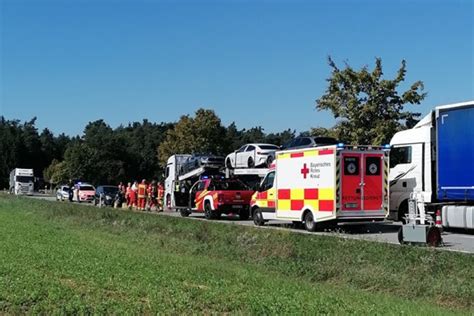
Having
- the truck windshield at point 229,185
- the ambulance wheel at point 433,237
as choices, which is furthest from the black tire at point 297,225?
the ambulance wheel at point 433,237

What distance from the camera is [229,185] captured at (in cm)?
2809

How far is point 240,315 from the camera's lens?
776 cm

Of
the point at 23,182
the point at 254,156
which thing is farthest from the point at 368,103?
the point at 23,182

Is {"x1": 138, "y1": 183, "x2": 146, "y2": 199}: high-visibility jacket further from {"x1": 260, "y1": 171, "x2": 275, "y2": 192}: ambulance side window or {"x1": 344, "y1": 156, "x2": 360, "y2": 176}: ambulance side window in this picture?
{"x1": 344, "y1": 156, "x2": 360, "y2": 176}: ambulance side window

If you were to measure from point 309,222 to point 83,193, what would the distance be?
125 feet

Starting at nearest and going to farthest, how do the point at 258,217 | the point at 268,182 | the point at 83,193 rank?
the point at 268,182 < the point at 258,217 < the point at 83,193

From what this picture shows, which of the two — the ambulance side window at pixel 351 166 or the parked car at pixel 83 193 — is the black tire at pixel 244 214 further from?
the parked car at pixel 83 193

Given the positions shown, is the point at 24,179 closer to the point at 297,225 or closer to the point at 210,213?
the point at 210,213

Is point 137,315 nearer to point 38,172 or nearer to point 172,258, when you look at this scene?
point 172,258

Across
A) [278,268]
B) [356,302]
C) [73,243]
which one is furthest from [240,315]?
[73,243]

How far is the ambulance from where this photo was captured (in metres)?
19.1

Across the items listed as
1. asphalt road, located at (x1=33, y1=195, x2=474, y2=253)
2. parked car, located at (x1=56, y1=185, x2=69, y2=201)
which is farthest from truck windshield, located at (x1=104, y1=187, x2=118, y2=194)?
asphalt road, located at (x1=33, y1=195, x2=474, y2=253)

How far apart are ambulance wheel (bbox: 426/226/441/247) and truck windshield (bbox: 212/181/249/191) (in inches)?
558

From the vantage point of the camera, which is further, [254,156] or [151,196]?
[151,196]
